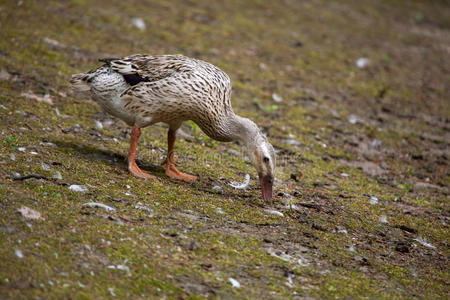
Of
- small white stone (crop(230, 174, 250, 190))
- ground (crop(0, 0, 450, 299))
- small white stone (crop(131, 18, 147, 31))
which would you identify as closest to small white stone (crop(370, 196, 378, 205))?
ground (crop(0, 0, 450, 299))

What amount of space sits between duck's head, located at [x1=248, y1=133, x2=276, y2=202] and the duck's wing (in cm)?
123

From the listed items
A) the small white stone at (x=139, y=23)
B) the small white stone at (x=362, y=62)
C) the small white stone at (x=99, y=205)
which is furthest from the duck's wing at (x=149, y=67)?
the small white stone at (x=362, y=62)

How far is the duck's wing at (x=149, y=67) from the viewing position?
643 cm

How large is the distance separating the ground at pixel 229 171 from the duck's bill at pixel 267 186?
0.19 metres

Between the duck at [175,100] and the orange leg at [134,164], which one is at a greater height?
the duck at [175,100]

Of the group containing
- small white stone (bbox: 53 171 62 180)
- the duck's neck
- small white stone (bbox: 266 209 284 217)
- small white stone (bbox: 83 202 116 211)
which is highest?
the duck's neck

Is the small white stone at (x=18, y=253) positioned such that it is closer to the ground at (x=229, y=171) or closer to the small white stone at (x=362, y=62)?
the ground at (x=229, y=171)

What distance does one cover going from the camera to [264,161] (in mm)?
6188

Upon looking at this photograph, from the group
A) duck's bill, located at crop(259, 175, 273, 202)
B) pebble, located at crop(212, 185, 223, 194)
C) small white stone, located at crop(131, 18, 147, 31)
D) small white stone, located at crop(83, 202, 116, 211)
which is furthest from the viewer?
small white stone, located at crop(131, 18, 147, 31)

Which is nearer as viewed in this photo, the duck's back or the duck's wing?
the duck's back

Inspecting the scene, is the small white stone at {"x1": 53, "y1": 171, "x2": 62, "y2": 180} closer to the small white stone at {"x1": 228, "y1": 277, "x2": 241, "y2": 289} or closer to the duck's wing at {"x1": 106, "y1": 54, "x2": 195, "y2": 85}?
the duck's wing at {"x1": 106, "y1": 54, "x2": 195, "y2": 85}

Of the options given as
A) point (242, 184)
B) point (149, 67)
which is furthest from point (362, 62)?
point (149, 67)

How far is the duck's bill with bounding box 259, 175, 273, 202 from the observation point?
6230 mm

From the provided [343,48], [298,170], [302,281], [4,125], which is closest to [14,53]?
[4,125]
